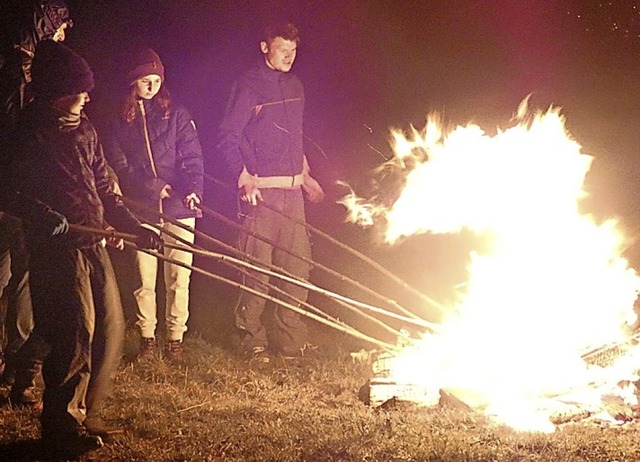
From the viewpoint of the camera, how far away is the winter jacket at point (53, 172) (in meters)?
5.07

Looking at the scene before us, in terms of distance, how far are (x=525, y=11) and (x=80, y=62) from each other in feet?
21.3

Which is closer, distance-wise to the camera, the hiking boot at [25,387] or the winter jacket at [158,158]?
the hiking boot at [25,387]

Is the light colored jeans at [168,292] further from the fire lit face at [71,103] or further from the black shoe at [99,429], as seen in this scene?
the fire lit face at [71,103]

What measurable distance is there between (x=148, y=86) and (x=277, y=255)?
181 cm

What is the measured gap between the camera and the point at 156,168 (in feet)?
23.6

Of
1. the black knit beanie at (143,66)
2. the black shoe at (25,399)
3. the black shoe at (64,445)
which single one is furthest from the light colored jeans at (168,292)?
the black shoe at (64,445)

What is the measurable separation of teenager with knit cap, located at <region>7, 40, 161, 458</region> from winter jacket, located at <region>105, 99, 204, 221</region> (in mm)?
1790

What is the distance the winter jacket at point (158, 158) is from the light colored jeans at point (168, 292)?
0.27 meters

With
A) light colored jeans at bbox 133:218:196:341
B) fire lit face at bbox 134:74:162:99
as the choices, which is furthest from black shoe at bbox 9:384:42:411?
fire lit face at bbox 134:74:162:99

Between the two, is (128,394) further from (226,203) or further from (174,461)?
(226,203)

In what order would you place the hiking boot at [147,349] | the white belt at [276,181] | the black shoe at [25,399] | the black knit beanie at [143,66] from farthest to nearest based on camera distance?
the white belt at [276,181] < the hiking boot at [147,349] < the black knit beanie at [143,66] < the black shoe at [25,399]

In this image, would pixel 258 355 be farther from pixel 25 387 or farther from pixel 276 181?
pixel 25 387

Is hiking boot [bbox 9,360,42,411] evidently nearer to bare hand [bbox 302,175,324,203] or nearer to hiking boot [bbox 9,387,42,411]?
hiking boot [bbox 9,387,42,411]

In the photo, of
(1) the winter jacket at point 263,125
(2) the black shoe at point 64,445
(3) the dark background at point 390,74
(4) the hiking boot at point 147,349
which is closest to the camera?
(2) the black shoe at point 64,445
